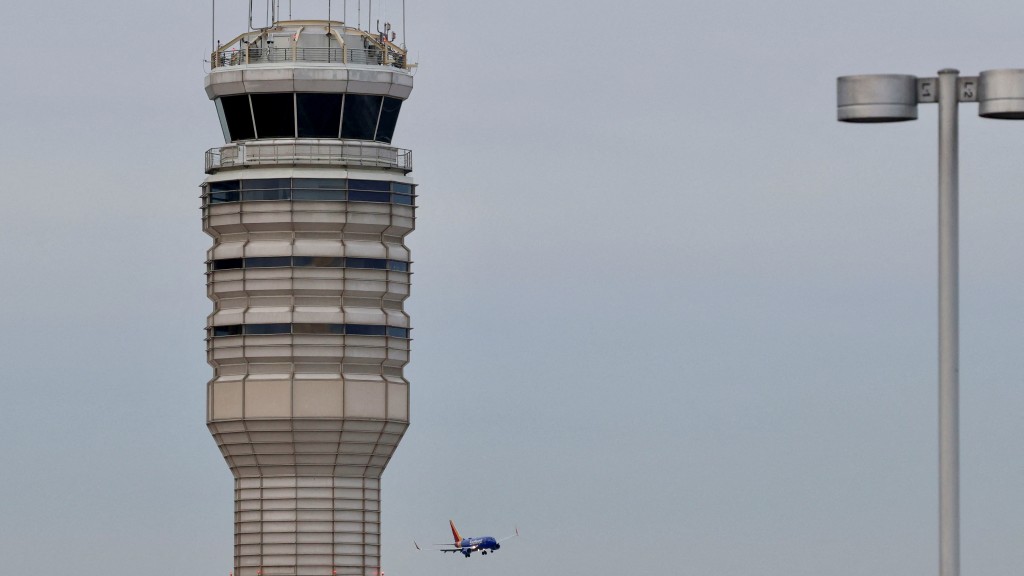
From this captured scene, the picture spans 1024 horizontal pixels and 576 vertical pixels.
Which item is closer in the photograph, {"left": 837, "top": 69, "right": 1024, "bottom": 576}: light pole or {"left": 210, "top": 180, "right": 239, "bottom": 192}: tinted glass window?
{"left": 837, "top": 69, "right": 1024, "bottom": 576}: light pole

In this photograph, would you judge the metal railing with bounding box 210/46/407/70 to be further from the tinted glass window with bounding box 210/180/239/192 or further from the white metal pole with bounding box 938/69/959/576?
the white metal pole with bounding box 938/69/959/576

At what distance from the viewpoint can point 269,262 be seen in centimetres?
19862

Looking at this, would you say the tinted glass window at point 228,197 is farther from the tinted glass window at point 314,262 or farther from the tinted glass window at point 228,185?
the tinted glass window at point 314,262

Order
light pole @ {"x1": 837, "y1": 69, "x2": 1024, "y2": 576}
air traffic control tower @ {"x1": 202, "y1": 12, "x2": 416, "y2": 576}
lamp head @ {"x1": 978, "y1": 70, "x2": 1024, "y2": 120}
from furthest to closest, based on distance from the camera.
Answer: air traffic control tower @ {"x1": 202, "y1": 12, "x2": 416, "y2": 576} < light pole @ {"x1": 837, "y1": 69, "x2": 1024, "y2": 576} < lamp head @ {"x1": 978, "y1": 70, "x2": 1024, "y2": 120}

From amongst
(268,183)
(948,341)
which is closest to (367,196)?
(268,183)

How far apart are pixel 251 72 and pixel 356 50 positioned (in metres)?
7.09

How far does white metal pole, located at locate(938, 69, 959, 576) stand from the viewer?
107 m

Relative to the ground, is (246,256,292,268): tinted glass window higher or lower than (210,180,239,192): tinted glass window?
lower

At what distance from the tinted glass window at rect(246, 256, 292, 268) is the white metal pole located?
9550 centimetres

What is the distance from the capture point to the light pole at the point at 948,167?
106750 millimetres

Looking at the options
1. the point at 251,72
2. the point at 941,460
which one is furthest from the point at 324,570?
the point at 941,460

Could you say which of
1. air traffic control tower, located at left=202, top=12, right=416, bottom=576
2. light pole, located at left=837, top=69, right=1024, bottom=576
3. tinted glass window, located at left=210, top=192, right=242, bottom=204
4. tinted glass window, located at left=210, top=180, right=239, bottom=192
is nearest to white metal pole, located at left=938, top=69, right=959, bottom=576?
light pole, located at left=837, top=69, right=1024, bottom=576

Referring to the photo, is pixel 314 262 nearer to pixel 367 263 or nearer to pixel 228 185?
pixel 367 263

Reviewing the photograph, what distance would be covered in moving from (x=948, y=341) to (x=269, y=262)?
319 feet
